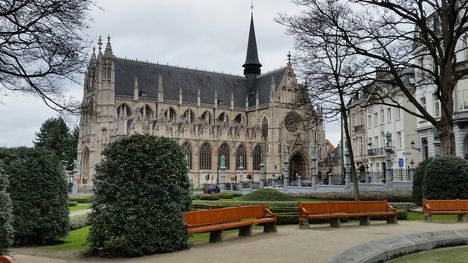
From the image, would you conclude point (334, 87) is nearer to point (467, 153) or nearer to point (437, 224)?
point (437, 224)

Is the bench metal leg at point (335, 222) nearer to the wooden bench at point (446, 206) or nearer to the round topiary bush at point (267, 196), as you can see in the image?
the wooden bench at point (446, 206)

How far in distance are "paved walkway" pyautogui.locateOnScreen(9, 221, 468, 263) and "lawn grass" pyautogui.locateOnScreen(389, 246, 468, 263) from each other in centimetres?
127

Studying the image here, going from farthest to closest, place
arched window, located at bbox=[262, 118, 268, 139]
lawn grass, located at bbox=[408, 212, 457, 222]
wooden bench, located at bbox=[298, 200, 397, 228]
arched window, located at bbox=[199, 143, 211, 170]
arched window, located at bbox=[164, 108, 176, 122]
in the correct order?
arched window, located at bbox=[262, 118, 268, 139], arched window, located at bbox=[164, 108, 176, 122], arched window, located at bbox=[199, 143, 211, 170], lawn grass, located at bbox=[408, 212, 457, 222], wooden bench, located at bbox=[298, 200, 397, 228]

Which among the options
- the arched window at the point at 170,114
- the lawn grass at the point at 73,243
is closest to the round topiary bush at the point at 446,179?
the lawn grass at the point at 73,243

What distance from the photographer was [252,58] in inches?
3615

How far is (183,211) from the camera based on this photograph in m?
12.2

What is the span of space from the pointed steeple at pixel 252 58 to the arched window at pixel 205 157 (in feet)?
76.6

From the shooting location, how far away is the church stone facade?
223 feet

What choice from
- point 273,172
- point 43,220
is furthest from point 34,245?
point 273,172

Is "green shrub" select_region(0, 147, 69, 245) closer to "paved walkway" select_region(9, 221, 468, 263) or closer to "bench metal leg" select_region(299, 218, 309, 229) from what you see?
"paved walkway" select_region(9, 221, 468, 263)

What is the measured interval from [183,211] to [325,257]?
153 inches

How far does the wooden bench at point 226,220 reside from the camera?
39.8 feet

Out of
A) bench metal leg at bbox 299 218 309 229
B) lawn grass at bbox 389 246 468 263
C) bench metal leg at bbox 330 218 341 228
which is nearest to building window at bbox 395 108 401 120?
bench metal leg at bbox 330 218 341 228

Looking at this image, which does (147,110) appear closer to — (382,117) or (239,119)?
(239,119)
